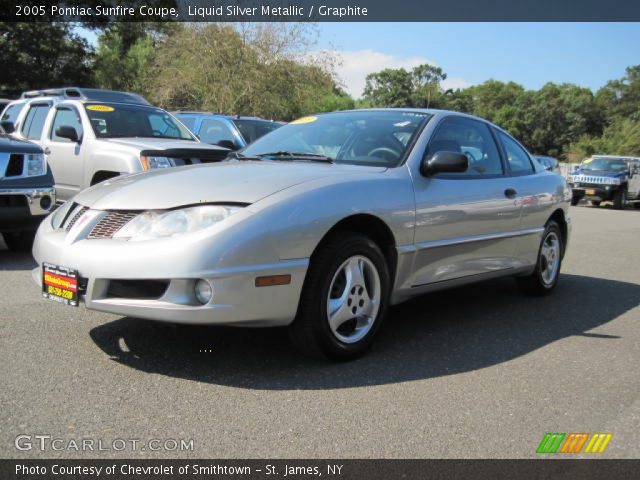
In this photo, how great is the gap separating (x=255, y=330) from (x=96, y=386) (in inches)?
50.9

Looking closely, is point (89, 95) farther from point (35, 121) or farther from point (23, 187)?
point (23, 187)

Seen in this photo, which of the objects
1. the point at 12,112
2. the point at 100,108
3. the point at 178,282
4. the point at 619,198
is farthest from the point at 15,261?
the point at 619,198

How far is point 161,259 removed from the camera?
3.33 meters

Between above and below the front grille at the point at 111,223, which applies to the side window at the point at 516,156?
above

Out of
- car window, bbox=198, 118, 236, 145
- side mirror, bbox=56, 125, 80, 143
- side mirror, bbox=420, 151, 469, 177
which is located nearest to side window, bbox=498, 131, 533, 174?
side mirror, bbox=420, 151, 469, 177

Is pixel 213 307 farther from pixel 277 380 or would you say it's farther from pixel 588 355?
pixel 588 355

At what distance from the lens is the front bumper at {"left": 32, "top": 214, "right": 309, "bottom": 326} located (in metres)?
3.32

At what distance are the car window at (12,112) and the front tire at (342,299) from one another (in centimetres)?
771

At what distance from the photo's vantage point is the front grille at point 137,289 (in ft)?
11.2

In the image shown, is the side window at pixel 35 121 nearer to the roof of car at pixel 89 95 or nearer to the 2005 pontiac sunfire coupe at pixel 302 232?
the roof of car at pixel 89 95

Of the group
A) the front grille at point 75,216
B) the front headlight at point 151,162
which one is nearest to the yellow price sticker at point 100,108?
the front headlight at point 151,162

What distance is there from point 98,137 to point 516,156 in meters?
5.11

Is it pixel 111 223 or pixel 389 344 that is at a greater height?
pixel 111 223

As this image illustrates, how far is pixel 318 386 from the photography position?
3492 millimetres
